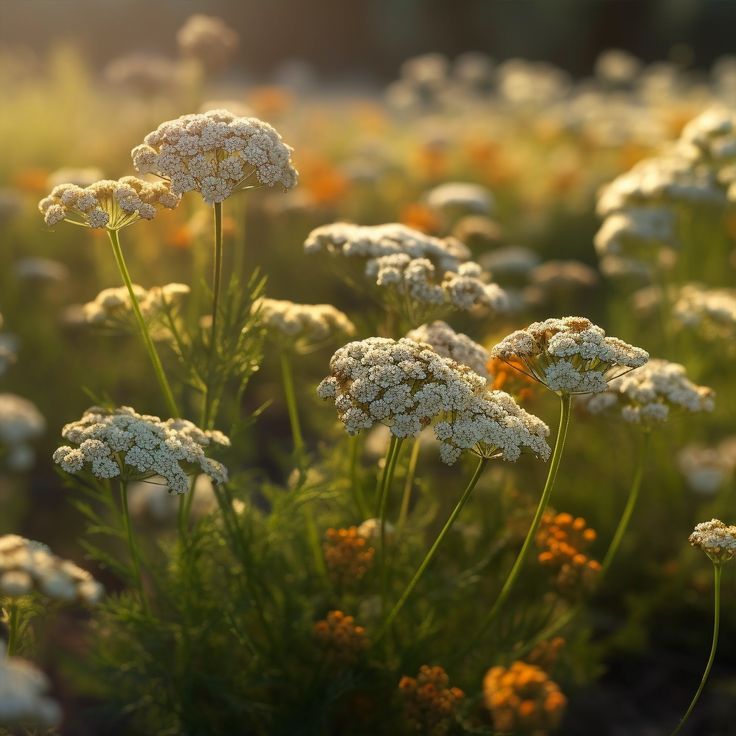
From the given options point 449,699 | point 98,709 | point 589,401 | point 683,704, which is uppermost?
point 589,401

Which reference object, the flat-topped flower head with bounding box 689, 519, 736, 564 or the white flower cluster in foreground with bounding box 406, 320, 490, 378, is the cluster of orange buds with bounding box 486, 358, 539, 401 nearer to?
the white flower cluster in foreground with bounding box 406, 320, 490, 378

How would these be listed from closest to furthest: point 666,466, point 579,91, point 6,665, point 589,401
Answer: point 6,665 < point 589,401 < point 666,466 < point 579,91

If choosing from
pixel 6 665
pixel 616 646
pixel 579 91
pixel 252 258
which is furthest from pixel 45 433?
pixel 579 91

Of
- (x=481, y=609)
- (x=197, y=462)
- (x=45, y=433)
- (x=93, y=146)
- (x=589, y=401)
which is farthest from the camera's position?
(x=93, y=146)

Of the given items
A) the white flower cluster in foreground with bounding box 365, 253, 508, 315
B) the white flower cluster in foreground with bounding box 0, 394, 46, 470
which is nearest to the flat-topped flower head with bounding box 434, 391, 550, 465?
the white flower cluster in foreground with bounding box 365, 253, 508, 315

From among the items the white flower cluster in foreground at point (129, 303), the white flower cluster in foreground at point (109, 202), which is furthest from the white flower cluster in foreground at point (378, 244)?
the white flower cluster in foreground at point (109, 202)

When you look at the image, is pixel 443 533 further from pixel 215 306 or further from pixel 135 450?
pixel 215 306

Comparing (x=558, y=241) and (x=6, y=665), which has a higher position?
(x=6, y=665)

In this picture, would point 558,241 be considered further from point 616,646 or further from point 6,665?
point 6,665
